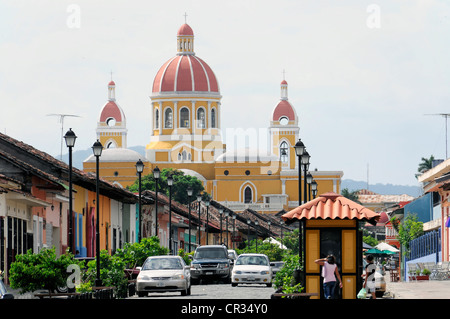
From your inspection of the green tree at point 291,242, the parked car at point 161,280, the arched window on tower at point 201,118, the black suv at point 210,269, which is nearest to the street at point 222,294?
the parked car at point 161,280

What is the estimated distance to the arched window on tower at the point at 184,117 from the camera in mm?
178500

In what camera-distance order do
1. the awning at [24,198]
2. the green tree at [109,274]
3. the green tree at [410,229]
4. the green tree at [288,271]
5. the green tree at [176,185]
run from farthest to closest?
1. the green tree at [176,185]
2. the green tree at [410,229]
3. the awning at [24,198]
4. the green tree at [109,274]
5. the green tree at [288,271]

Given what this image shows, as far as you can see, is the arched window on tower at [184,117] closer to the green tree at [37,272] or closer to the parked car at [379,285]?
the parked car at [379,285]

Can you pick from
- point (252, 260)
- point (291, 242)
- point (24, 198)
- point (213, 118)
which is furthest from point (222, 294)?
point (213, 118)

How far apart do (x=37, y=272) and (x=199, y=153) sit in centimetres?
15698

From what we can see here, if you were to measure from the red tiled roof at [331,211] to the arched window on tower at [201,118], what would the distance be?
501 ft

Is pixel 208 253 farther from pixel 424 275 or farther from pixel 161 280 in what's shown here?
pixel 161 280

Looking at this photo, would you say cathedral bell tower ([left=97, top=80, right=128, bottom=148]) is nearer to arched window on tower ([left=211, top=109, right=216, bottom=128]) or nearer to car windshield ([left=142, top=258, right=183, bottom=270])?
arched window on tower ([left=211, top=109, right=216, bottom=128])

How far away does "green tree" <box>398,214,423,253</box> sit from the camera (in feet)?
220

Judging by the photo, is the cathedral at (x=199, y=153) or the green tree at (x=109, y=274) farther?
the cathedral at (x=199, y=153)

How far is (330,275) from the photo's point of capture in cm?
2478
